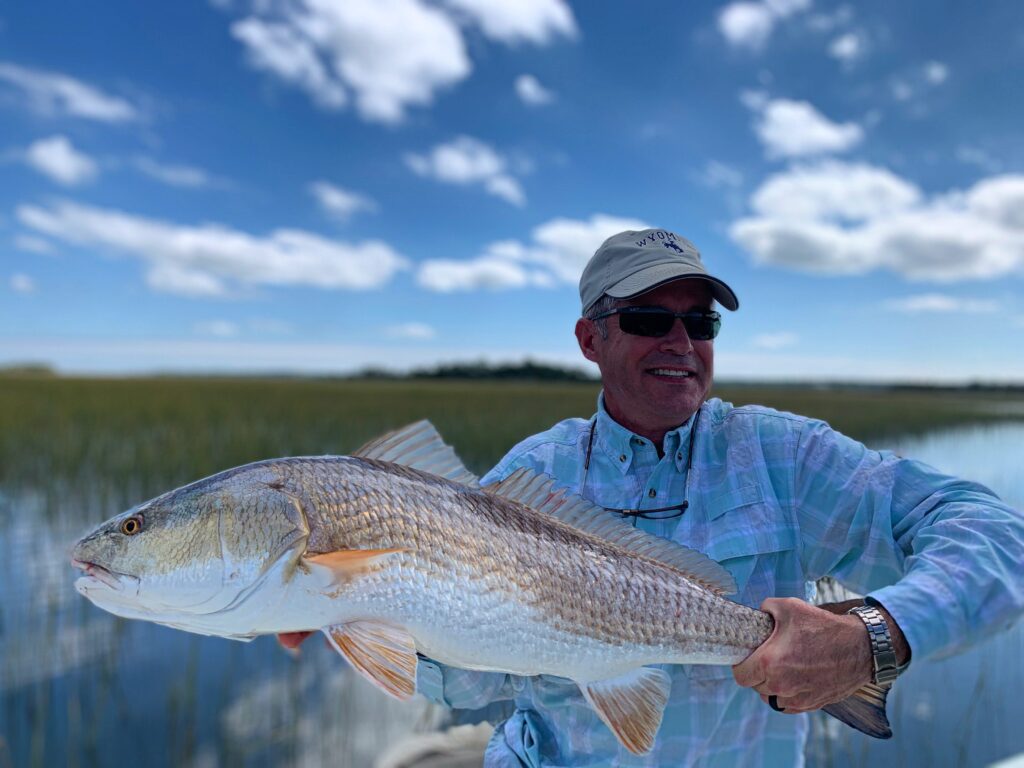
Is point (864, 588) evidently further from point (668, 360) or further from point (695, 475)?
point (668, 360)

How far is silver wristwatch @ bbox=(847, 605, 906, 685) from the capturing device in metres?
1.83

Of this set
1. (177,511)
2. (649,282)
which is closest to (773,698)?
(649,282)

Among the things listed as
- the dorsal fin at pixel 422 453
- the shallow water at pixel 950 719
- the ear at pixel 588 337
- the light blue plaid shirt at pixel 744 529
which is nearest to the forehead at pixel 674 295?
the ear at pixel 588 337

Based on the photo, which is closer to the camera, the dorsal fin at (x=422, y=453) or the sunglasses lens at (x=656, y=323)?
the dorsal fin at (x=422, y=453)

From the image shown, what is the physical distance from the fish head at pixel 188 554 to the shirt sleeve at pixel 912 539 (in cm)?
176

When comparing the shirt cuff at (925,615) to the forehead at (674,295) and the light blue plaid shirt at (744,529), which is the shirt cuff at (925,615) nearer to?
the light blue plaid shirt at (744,529)

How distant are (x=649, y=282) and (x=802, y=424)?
2.68 ft

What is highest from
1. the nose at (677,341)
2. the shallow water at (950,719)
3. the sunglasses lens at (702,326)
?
the sunglasses lens at (702,326)

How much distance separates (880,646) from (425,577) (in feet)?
4.29

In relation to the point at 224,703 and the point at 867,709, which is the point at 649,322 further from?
the point at 224,703

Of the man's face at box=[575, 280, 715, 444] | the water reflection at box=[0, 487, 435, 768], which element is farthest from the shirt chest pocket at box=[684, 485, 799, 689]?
the water reflection at box=[0, 487, 435, 768]

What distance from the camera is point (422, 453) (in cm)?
221

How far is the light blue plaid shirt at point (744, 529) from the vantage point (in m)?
2.22

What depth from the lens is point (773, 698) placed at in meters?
1.97
